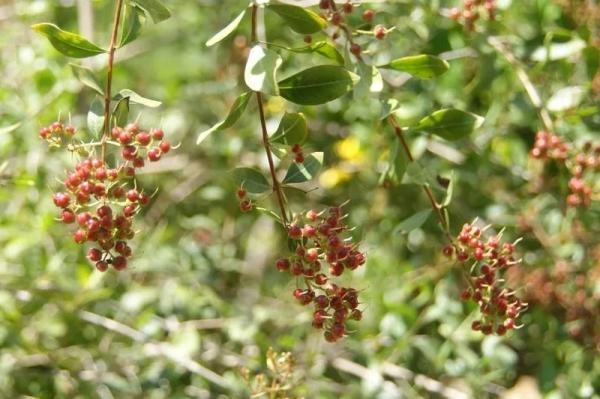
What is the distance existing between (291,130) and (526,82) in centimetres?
90

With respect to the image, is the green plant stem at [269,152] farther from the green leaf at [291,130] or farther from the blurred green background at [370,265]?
the blurred green background at [370,265]

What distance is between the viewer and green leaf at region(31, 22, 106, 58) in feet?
5.22

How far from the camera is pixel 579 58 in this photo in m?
2.54

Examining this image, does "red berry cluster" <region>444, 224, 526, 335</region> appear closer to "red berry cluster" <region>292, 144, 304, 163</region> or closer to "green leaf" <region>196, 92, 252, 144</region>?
"red berry cluster" <region>292, 144, 304, 163</region>

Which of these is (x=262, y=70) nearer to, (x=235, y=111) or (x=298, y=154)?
(x=235, y=111)

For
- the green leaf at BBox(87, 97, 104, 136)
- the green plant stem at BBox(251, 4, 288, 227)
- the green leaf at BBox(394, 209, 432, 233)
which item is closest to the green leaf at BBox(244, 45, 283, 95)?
the green plant stem at BBox(251, 4, 288, 227)

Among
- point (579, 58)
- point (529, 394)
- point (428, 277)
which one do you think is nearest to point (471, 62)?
point (579, 58)

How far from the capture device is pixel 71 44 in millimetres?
1629

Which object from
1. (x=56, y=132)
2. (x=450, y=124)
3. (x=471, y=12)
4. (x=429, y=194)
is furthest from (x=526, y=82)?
(x=56, y=132)

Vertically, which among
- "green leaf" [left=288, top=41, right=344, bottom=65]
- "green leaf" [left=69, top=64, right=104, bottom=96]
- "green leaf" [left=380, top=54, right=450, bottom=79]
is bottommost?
"green leaf" [left=380, top=54, right=450, bottom=79]

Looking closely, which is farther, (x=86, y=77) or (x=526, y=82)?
(x=526, y=82)

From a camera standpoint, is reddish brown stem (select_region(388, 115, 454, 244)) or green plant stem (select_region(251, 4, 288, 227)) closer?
green plant stem (select_region(251, 4, 288, 227))

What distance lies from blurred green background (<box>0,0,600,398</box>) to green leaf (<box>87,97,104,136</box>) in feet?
2.10

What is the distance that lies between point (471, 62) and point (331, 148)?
0.53 meters
